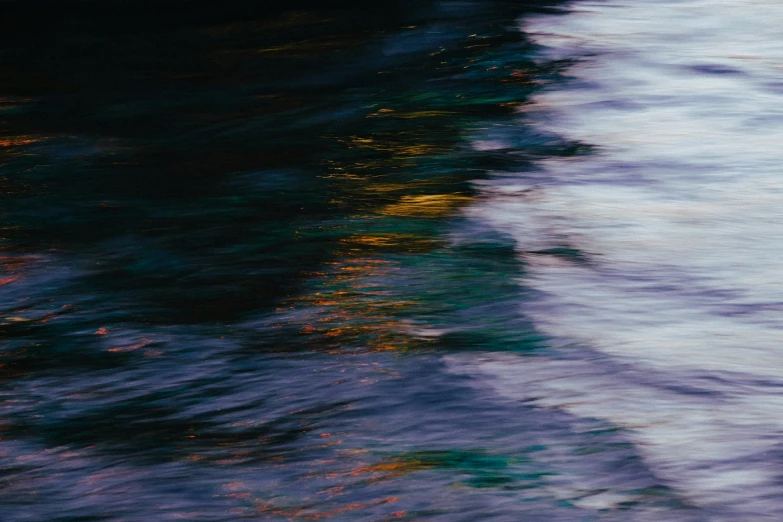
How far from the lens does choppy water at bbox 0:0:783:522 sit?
190cm

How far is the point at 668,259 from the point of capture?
2.75 meters

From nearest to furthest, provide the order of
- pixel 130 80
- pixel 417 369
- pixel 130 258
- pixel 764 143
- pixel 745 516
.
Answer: pixel 745 516 → pixel 417 369 → pixel 130 258 → pixel 764 143 → pixel 130 80

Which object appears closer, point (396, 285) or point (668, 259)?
point (396, 285)

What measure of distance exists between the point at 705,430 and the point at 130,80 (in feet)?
11.0

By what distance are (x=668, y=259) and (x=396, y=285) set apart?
0.71 meters

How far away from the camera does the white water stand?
2.00m

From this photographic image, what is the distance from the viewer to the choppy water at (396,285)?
1900 mm

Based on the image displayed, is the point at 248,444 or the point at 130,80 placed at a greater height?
the point at 130,80

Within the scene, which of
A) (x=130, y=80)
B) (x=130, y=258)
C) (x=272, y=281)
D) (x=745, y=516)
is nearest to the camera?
(x=745, y=516)

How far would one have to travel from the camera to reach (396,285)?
8.57ft

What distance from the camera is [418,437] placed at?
2.01 meters

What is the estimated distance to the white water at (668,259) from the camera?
200 cm

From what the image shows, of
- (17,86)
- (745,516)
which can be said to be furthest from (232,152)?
(745,516)

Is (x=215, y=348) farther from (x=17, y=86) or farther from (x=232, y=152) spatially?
(x=17, y=86)
